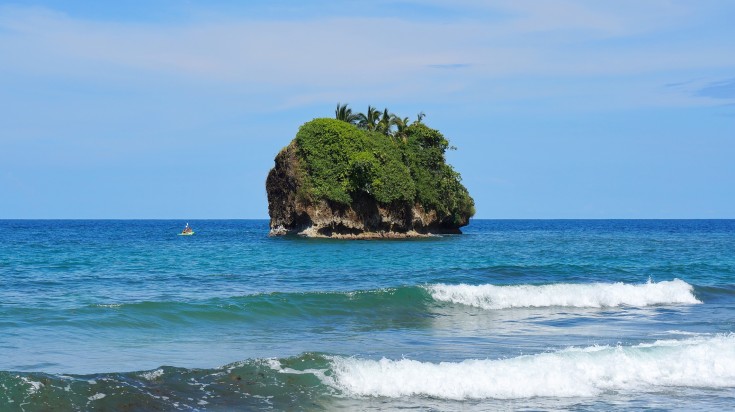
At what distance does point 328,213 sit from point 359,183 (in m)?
3.28

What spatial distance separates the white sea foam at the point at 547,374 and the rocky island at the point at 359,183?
44.4m

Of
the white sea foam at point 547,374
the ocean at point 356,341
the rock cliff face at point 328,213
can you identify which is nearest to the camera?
the ocean at point 356,341

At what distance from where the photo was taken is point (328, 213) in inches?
2306

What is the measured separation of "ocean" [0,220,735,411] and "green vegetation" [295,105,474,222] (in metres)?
28.4

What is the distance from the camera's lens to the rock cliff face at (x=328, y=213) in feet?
192

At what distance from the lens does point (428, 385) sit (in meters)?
11.6

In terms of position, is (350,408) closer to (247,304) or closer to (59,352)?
(59,352)

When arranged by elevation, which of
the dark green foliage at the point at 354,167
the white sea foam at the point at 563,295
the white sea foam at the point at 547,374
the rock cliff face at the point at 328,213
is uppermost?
the dark green foliage at the point at 354,167

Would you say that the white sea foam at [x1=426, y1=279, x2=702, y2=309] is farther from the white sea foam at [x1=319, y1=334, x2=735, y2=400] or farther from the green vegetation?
the green vegetation

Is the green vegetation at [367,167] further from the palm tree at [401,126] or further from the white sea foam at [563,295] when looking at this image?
the white sea foam at [563,295]

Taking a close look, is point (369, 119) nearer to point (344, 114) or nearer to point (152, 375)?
point (344, 114)

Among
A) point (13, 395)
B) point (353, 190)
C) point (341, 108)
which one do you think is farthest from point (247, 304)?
point (341, 108)

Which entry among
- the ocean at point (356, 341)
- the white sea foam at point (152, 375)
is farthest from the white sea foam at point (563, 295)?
the white sea foam at point (152, 375)

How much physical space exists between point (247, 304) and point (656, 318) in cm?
1019
